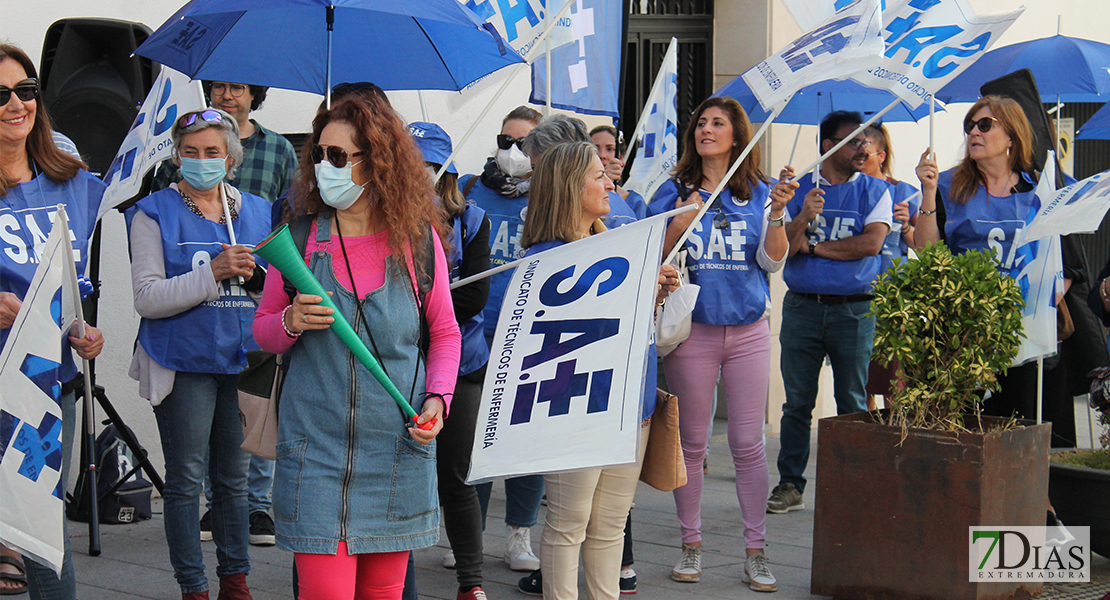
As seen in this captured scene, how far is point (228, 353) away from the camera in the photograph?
4.36m

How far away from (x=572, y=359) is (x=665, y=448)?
3.53 ft

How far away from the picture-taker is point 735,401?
17.1 feet

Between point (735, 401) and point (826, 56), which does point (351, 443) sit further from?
point (826, 56)

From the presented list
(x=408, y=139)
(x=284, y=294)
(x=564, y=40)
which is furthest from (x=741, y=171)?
(x=284, y=294)

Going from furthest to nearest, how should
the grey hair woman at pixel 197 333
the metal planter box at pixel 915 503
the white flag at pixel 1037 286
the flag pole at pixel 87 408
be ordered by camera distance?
the white flag at pixel 1037 286, the metal planter box at pixel 915 503, the grey hair woman at pixel 197 333, the flag pole at pixel 87 408

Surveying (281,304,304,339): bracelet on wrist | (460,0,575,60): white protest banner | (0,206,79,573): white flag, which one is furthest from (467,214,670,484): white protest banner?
(460,0,575,60): white protest banner

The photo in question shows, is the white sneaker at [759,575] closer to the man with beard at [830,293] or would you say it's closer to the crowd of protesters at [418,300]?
the crowd of protesters at [418,300]

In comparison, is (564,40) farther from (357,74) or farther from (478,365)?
(478,365)

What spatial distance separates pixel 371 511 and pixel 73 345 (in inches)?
54.8

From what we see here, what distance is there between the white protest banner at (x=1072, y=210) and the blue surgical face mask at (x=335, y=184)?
10.9 feet

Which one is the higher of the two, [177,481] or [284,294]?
[284,294]

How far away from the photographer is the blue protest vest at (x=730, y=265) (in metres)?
5.16

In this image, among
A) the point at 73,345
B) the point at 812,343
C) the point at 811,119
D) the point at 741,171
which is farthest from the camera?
the point at 811,119

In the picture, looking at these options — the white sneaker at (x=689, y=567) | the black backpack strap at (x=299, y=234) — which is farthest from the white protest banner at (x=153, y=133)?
the white sneaker at (x=689, y=567)
